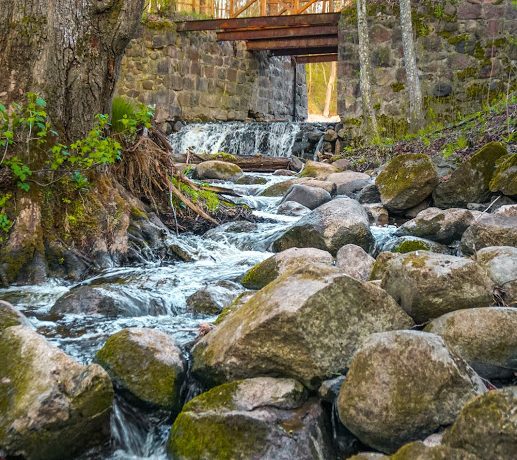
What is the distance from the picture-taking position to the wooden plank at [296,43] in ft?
53.4

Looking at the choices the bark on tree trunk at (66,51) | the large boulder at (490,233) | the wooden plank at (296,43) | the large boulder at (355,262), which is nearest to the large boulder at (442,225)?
the large boulder at (490,233)

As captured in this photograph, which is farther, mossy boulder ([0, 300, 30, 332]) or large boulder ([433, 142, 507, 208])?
large boulder ([433, 142, 507, 208])

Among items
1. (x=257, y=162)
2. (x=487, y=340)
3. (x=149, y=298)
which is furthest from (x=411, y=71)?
(x=487, y=340)

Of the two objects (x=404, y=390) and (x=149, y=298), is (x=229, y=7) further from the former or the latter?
(x=404, y=390)

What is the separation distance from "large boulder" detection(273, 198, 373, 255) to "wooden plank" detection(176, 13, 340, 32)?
374 inches

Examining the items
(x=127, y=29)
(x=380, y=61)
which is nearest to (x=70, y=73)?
(x=127, y=29)

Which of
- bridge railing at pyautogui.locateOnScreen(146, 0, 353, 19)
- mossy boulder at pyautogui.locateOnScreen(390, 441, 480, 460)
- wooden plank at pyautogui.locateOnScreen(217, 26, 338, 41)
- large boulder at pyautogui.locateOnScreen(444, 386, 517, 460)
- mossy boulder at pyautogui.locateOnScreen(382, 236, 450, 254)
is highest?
bridge railing at pyautogui.locateOnScreen(146, 0, 353, 19)

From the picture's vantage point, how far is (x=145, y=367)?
342 centimetres

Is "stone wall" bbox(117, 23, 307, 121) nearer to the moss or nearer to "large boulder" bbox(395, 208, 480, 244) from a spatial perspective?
"large boulder" bbox(395, 208, 480, 244)

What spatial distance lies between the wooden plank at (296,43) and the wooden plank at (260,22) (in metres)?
0.98

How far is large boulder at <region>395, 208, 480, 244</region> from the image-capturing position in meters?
6.66

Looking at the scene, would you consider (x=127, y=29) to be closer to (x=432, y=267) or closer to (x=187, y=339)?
(x=187, y=339)

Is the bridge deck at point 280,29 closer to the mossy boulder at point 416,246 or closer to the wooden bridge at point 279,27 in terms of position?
the wooden bridge at point 279,27

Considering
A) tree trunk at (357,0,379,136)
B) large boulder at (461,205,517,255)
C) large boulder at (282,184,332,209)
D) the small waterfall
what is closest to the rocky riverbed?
large boulder at (461,205,517,255)
